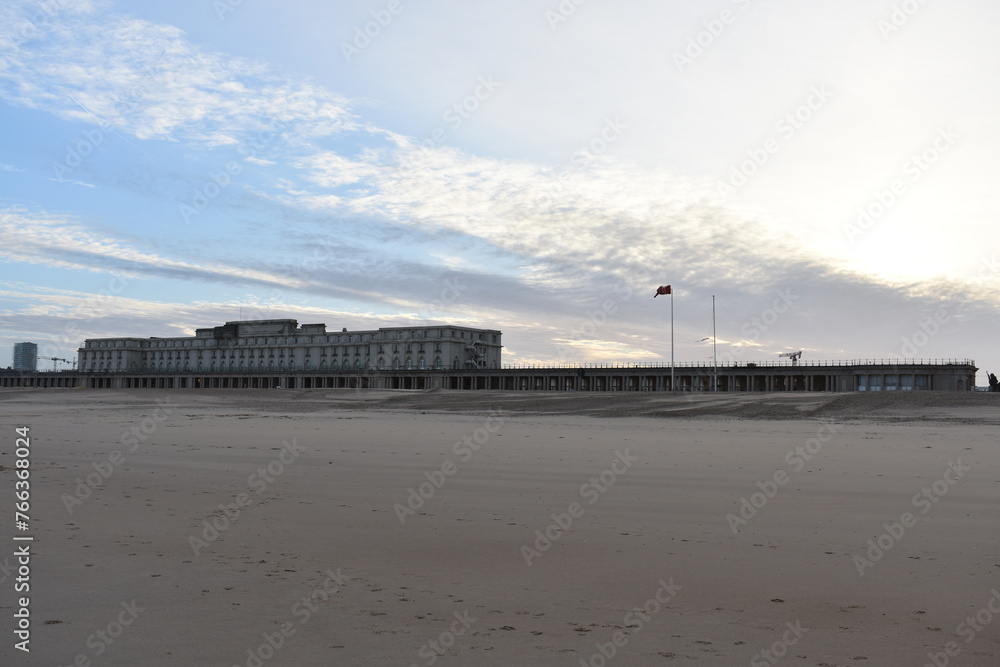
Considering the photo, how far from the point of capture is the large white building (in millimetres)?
143125

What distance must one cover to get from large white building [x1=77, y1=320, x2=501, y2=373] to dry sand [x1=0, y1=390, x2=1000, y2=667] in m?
123

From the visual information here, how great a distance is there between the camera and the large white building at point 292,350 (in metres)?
143

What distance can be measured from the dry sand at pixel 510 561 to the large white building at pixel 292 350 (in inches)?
4846

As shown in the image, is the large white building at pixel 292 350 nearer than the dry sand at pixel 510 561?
No

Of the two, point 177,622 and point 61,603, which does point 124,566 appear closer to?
point 61,603

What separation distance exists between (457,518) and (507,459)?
6.44m

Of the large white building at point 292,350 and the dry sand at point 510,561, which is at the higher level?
the large white building at point 292,350

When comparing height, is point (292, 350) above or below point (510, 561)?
above

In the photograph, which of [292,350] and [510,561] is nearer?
[510,561]

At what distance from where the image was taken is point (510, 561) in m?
7.39

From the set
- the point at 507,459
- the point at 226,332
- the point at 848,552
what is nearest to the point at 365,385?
the point at 226,332

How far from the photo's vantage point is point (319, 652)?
4.99 metres

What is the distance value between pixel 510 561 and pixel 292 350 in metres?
162

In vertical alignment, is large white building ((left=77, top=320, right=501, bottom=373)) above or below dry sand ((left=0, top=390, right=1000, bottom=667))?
above
